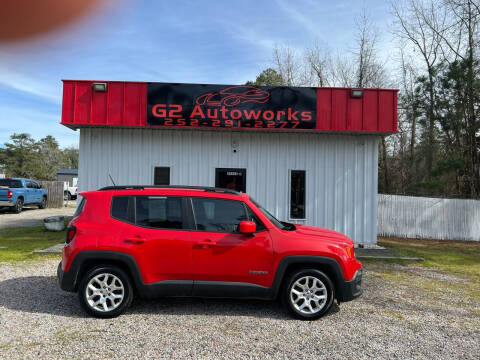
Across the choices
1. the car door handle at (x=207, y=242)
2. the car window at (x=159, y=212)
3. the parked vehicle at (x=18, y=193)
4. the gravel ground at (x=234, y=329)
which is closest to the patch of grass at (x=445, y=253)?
the gravel ground at (x=234, y=329)

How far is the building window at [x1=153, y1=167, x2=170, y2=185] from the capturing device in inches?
405

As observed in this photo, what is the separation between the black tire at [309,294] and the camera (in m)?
4.54

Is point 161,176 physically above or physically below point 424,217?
above

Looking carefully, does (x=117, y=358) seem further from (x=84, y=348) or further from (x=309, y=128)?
(x=309, y=128)

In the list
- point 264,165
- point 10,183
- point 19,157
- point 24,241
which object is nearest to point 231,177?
point 264,165

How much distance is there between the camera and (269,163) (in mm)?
10328

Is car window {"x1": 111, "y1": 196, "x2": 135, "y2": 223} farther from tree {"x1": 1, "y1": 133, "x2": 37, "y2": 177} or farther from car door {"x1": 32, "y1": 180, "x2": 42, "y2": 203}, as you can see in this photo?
tree {"x1": 1, "y1": 133, "x2": 37, "y2": 177}

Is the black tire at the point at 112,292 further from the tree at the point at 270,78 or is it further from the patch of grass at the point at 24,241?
the tree at the point at 270,78

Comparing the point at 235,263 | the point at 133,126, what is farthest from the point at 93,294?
the point at 133,126

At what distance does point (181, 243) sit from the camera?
4.54 meters

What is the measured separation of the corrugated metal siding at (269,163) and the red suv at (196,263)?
5615 millimetres

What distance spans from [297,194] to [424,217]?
6626 mm

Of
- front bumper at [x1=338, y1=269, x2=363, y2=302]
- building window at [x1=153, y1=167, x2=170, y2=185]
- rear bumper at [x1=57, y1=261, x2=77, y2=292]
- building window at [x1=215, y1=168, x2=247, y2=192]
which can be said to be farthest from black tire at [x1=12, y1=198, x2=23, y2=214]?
front bumper at [x1=338, y1=269, x2=363, y2=302]

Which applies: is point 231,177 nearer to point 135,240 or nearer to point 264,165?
point 264,165
